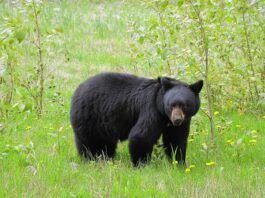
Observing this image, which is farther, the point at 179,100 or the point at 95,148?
the point at 95,148

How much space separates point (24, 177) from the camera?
18.2 feet

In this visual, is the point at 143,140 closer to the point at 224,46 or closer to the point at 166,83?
the point at 166,83

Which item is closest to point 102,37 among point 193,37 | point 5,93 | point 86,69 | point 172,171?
point 86,69

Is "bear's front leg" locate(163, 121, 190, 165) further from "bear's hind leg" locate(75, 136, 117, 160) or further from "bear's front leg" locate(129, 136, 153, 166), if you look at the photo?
"bear's hind leg" locate(75, 136, 117, 160)

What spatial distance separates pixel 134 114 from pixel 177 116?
33.2 inches

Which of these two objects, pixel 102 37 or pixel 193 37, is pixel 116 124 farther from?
pixel 102 37

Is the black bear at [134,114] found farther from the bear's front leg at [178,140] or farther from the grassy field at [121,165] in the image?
the grassy field at [121,165]

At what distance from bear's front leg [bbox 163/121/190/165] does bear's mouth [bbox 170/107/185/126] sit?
391mm

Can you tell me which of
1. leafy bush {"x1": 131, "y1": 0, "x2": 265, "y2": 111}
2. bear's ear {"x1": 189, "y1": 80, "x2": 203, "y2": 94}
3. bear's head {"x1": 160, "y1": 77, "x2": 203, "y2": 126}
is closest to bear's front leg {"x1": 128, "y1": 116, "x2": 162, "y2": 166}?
bear's head {"x1": 160, "y1": 77, "x2": 203, "y2": 126}

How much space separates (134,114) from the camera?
6.66m

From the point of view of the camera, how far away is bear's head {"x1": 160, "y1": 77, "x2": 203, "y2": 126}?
5977 mm

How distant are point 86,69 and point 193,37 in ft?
13.2

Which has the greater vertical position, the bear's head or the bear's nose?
the bear's head

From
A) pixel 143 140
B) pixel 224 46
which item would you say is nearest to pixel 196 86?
pixel 143 140
